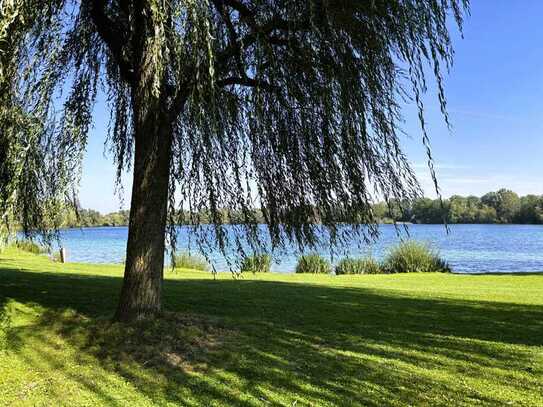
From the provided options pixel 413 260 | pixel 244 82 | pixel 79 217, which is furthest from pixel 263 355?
pixel 413 260

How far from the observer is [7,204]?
13.9 feet

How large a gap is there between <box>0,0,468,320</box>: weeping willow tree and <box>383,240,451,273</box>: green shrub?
1265cm

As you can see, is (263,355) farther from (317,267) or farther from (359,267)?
(359,267)

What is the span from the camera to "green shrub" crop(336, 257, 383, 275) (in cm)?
1736

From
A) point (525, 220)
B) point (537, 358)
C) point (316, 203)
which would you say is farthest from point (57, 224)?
point (525, 220)

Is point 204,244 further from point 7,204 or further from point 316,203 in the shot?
point 7,204

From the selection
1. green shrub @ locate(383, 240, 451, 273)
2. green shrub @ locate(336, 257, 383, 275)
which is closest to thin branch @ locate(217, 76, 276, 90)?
green shrub @ locate(336, 257, 383, 275)

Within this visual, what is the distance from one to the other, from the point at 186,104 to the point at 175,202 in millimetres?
1083

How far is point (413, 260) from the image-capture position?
17172 millimetres

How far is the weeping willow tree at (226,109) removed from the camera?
4320mm

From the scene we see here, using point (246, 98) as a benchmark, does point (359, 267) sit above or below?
below

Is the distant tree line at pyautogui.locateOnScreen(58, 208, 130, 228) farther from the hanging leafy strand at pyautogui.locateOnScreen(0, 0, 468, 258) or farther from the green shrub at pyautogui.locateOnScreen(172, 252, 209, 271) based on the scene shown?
the green shrub at pyautogui.locateOnScreen(172, 252, 209, 271)

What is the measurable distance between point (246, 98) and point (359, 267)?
13.4 metres

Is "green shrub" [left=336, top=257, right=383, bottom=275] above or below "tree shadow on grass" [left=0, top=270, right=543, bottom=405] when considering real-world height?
below
